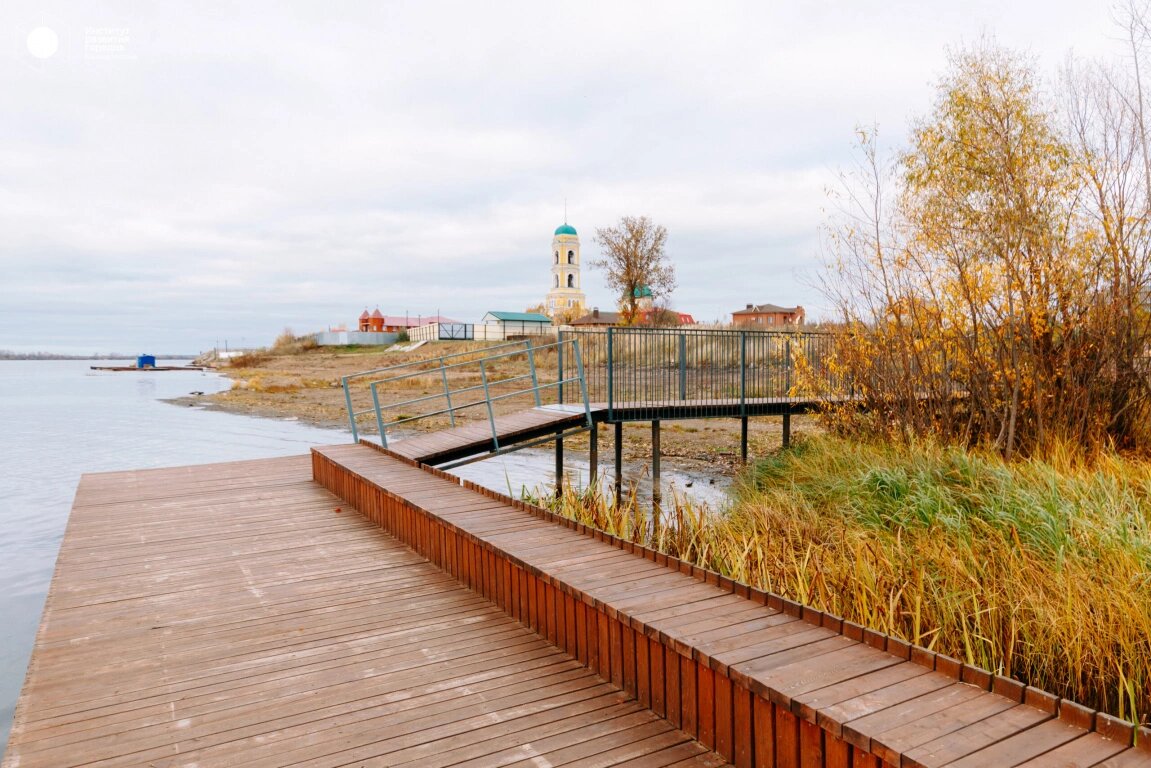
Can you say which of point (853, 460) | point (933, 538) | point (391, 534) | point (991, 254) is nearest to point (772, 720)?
point (933, 538)

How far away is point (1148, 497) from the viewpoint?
5.36 metres

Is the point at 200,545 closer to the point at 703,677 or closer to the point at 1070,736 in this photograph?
the point at 703,677

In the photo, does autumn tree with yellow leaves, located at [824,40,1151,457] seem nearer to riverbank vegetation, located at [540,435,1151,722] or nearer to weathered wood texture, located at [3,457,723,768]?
riverbank vegetation, located at [540,435,1151,722]

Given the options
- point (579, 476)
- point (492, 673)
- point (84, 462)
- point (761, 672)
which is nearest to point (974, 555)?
point (761, 672)

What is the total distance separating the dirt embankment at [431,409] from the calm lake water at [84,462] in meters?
1.02

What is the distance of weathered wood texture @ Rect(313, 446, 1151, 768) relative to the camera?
2.24 metres

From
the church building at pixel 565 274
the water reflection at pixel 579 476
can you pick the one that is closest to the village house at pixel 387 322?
the church building at pixel 565 274

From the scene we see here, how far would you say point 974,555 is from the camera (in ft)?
15.5

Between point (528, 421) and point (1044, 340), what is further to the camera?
point (528, 421)

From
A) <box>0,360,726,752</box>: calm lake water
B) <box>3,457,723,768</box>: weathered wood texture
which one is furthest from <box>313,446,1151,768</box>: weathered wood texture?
<box>0,360,726,752</box>: calm lake water

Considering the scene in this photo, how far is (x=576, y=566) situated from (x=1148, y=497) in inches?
172

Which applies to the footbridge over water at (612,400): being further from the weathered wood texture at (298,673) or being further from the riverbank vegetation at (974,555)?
the weathered wood texture at (298,673)

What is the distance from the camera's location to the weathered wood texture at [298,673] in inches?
112

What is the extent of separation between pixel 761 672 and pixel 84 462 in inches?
700
